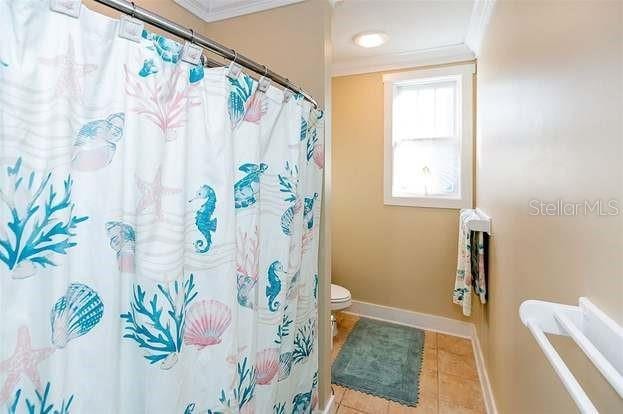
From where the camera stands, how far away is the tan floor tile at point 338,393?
5.92ft

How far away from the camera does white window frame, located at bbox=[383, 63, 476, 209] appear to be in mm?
2406

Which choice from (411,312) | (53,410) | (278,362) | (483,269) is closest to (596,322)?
(278,362)


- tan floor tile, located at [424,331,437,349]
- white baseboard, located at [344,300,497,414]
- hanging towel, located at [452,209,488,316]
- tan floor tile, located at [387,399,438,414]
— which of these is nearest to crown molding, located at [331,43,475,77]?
hanging towel, located at [452,209,488,316]

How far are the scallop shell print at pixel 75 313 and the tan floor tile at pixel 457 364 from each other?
7.35ft

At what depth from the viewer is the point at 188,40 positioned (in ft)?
2.51

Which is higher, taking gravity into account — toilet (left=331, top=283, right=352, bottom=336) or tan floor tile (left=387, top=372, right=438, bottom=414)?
toilet (left=331, top=283, right=352, bottom=336)

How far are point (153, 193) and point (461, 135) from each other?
8.15 feet

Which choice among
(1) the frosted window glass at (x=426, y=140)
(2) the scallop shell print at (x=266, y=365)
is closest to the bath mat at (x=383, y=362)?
(2) the scallop shell print at (x=266, y=365)

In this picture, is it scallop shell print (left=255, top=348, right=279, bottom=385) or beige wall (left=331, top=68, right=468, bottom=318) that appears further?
beige wall (left=331, top=68, right=468, bottom=318)

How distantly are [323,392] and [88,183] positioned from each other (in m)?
1.61

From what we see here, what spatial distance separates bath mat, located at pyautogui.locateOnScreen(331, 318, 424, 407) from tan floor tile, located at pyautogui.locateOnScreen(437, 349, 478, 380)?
15cm

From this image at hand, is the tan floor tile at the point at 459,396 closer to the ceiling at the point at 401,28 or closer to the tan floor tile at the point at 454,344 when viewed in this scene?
the tan floor tile at the point at 454,344

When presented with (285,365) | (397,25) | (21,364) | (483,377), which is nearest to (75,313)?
(21,364)

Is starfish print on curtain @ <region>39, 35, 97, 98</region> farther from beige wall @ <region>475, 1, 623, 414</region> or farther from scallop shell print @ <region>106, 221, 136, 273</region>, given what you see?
beige wall @ <region>475, 1, 623, 414</region>
